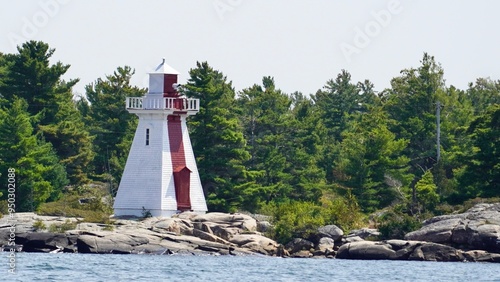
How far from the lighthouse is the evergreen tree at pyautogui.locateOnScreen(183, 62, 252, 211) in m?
4.10

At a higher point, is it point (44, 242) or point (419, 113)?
point (419, 113)

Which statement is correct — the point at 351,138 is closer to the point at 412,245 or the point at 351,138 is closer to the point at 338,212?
the point at 338,212

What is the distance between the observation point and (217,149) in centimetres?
6353

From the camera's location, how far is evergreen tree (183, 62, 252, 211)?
206ft

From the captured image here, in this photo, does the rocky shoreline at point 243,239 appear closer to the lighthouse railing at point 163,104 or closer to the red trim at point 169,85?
the lighthouse railing at point 163,104

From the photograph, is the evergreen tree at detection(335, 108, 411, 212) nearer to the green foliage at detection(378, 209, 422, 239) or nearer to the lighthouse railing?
the green foliage at detection(378, 209, 422, 239)

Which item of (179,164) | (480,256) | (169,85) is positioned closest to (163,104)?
(169,85)

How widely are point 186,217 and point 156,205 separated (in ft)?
4.95

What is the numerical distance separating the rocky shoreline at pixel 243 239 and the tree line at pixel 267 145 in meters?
3.43

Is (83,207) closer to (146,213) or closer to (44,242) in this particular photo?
(146,213)

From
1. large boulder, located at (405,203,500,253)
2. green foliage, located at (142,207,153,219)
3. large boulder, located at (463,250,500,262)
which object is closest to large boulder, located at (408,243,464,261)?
large boulder, located at (463,250,500,262)

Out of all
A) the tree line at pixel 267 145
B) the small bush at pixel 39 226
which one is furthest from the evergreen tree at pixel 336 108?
the small bush at pixel 39 226

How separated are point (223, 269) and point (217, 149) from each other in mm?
18427

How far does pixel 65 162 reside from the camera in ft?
219
